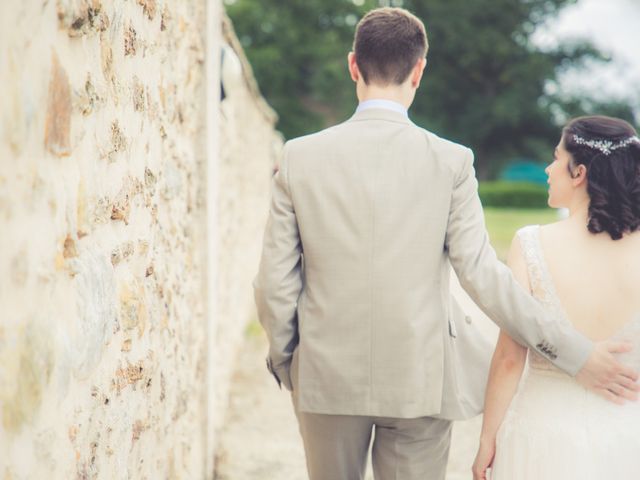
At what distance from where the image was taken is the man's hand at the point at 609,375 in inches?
87.5

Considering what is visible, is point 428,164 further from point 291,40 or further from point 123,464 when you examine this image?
point 291,40

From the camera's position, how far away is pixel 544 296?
231 centimetres

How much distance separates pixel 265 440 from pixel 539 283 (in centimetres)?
262

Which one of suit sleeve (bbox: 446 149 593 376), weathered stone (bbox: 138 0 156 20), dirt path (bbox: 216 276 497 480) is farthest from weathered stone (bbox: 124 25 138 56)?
dirt path (bbox: 216 276 497 480)

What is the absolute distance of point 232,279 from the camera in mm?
5949

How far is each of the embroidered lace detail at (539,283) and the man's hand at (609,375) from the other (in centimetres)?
11

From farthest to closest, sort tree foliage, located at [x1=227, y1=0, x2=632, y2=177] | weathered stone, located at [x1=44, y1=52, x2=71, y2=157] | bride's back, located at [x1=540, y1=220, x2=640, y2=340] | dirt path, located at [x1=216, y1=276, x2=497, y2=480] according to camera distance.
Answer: tree foliage, located at [x1=227, y1=0, x2=632, y2=177] < dirt path, located at [x1=216, y1=276, x2=497, y2=480] < bride's back, located at [x1=540, y1=220, x2=640, y2=340] < weathered stone, located at [x1=44, y1=52, x2=71, y2=157]

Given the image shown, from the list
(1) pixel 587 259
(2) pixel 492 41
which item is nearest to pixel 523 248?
(1) pixel 587 259

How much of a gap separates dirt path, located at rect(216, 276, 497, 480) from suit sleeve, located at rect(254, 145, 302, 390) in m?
1.80

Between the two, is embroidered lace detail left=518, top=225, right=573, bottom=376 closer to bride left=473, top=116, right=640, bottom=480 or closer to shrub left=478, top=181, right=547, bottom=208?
bride left=473, top=116, right=640, bottom=480

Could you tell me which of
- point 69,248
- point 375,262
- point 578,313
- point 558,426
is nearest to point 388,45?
point 375,262

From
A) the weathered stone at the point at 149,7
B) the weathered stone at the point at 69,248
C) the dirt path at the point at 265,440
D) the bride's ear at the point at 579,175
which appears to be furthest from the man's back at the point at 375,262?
the dirt path at the point at 265,440

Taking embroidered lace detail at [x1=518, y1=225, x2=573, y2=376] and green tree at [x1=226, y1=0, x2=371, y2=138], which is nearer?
embroidered lace detail at [x1=518, y1=225, x2=573, y2=376]

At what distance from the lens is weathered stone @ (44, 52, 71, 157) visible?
1512 mm
